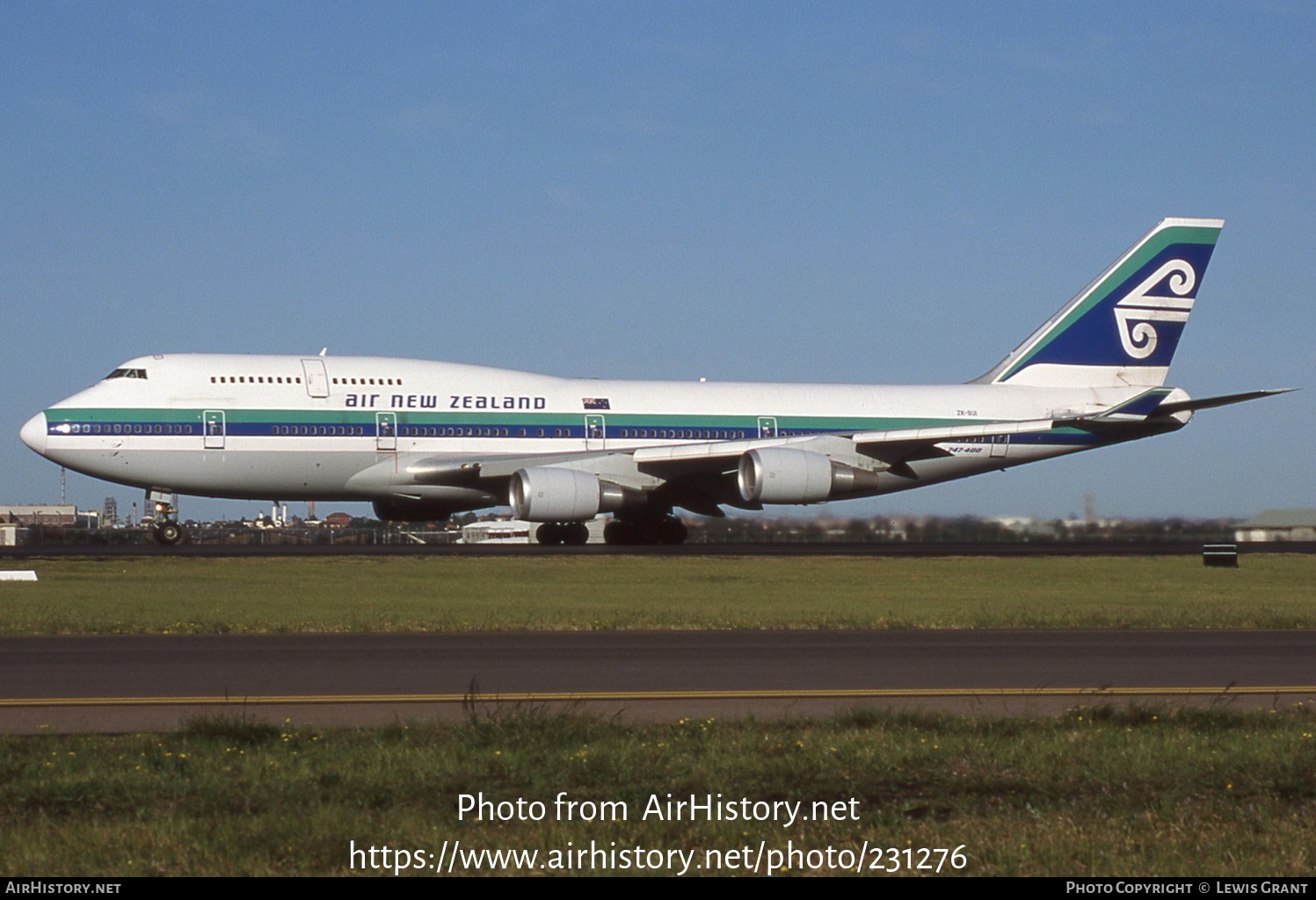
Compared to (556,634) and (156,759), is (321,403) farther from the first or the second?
(156,759)

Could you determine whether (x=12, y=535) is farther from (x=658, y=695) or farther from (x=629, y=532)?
(x=658, y=695)

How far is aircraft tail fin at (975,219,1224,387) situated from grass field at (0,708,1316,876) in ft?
118

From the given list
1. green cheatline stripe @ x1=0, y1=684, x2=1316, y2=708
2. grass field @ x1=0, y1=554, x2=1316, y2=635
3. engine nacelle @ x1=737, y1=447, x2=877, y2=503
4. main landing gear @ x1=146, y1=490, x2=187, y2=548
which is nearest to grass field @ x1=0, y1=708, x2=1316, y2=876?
green cheatline stripe @ x1=0, y1=684, x2=1316, y2=708

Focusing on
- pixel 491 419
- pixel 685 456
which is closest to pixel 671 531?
pixel 685 456

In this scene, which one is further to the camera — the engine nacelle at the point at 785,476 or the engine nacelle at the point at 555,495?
the engine nacelle at the point at 785,476

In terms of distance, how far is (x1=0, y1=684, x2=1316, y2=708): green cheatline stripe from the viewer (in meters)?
11.4

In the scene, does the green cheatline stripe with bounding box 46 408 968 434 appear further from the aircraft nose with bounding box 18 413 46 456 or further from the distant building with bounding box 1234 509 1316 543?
the distant building with bounding box 1234 509 1316 543

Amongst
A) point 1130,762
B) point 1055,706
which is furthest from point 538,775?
point 1055,706

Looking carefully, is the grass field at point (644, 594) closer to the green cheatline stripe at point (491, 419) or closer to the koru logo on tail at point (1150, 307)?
Result: the green cheatline stripe at point (491, 419)

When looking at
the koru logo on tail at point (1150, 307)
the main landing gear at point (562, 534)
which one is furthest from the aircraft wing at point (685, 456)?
the koru logo on tail at point (1150, 307)

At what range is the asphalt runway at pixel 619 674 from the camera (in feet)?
37.2

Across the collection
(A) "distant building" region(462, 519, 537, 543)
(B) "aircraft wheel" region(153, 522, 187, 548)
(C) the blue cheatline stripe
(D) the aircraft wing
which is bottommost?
(A) "distant building" region(462, 519, 537, 543)

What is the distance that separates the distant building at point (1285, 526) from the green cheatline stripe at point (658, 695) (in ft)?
120
